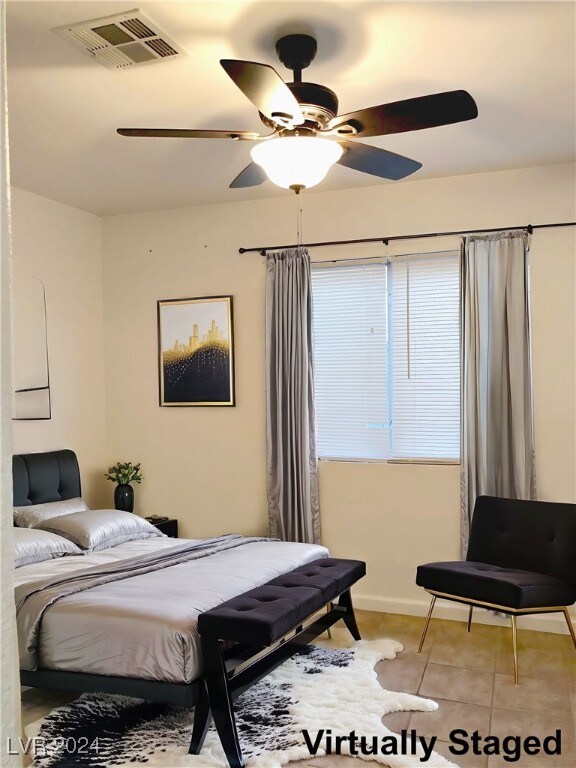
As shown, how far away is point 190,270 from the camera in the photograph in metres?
5.49

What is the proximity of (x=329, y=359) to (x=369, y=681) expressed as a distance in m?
2.28

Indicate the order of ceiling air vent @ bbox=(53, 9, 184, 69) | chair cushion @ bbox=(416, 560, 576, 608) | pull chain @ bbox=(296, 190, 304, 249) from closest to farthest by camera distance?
ceiling air vent @ bbox=(53, 9, 184, 69), chair cushion @ bbox=(416, 560, 576, 608), pull chain @ bbox=(296, 190, 304, 249)

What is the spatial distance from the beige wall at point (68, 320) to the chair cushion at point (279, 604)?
2286mm

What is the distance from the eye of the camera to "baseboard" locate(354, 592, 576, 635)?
14.5ft

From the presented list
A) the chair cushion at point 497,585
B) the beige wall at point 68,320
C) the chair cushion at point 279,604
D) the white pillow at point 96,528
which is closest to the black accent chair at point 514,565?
the chair cushion at point 497,585

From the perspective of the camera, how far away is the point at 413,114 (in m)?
2.58

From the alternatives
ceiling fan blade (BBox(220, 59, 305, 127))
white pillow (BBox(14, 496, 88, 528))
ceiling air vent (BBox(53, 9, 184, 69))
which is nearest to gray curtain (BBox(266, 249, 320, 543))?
white pillow (BBox(14, 496, 88, 528))

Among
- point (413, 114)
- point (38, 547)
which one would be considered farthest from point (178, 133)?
point (38, 547)

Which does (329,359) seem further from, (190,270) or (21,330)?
(21,330)

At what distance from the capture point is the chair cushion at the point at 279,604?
9.25ft

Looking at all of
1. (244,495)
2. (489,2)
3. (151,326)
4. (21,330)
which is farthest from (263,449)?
(489,2)

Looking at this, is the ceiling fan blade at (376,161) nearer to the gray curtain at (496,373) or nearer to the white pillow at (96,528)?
the gray curtain at (496,373)

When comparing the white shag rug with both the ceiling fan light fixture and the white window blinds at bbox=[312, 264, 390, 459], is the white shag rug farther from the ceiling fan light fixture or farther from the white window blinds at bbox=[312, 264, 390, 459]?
the ceiling fan light fixture

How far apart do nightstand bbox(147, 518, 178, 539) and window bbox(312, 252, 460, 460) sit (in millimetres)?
1241
